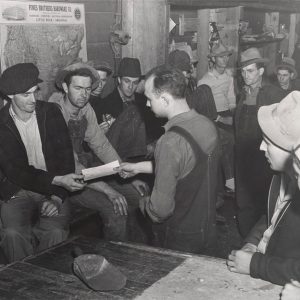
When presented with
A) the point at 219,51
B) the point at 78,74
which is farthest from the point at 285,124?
the point at 219,51

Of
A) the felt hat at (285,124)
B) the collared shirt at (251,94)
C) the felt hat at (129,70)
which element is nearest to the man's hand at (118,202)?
the felt hat at (129,70)

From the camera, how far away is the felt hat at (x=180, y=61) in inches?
229

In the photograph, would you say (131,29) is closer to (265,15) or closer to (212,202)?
(212,202)

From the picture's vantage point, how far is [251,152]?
16.8 feet

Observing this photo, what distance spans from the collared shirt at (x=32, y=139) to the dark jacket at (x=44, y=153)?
0.05 meters

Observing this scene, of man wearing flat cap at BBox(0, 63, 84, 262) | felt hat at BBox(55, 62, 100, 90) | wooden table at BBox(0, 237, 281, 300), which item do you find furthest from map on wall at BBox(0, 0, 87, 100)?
wooden table at BBox(0, 237, 281, 300)

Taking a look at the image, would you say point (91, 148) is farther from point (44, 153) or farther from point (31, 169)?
point (31, 169)

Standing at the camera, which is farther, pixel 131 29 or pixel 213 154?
pixel 131 29

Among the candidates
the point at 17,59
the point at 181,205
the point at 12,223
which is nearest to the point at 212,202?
the point at 181,205

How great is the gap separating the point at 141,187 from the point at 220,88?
2.98m

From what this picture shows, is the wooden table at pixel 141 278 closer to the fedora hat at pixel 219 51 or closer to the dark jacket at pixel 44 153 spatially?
the dark jacket at pixel 44 153

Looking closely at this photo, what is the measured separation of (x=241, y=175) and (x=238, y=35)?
3634 millimetres

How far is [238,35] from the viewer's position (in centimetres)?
785

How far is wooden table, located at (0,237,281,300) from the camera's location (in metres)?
2.21
